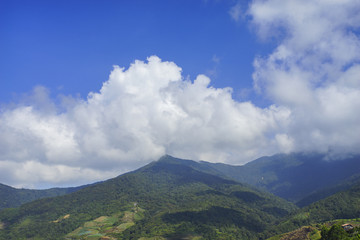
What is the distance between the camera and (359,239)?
162 m

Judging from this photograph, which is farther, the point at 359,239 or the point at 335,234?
the point at 335,234

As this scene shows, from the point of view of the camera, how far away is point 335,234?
19888cm

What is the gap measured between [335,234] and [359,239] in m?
40.1
